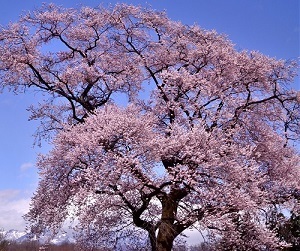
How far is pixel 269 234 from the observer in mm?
17953

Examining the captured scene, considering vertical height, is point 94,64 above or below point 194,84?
above

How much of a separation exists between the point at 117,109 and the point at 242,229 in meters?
6.79

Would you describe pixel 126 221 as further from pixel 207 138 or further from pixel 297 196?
pixel 297 196

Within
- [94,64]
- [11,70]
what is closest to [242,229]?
[94,64]

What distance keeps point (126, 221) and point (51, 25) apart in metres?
9.55

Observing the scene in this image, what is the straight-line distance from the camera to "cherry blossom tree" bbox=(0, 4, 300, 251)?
16.2m

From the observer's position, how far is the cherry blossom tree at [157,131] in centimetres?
1620

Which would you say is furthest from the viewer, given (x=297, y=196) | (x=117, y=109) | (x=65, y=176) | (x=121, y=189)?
(x=297, y=196)

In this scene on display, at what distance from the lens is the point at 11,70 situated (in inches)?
798

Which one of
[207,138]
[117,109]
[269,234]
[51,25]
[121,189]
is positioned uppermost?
[51,25]

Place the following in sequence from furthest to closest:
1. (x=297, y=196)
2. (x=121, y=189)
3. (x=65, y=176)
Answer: (x=297, y=196) → (x=65, y=176) → (x=121, y=189)

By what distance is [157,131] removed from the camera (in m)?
19.2

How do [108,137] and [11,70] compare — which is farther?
[11,70]

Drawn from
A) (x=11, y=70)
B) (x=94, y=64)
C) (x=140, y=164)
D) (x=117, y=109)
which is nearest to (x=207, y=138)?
(x=140, y=164)
